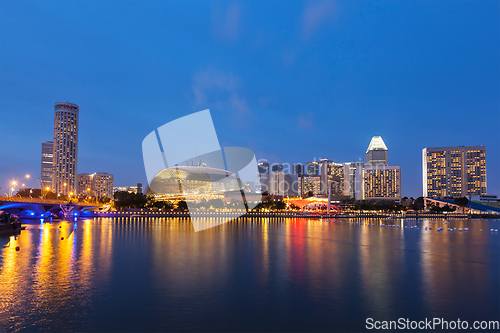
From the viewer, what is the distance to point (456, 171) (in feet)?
632

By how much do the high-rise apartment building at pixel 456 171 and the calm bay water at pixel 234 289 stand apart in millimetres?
184709

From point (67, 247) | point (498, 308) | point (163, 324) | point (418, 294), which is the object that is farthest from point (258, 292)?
point (67, 247)

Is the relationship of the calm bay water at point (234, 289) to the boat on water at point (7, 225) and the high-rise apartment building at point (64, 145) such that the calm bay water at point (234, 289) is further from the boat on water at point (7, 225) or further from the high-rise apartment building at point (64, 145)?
the high-rise apartment building at point (64, 145)

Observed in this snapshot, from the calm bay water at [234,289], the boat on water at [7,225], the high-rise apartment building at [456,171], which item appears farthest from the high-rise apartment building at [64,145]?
the high-rise apartment building at [456,171]

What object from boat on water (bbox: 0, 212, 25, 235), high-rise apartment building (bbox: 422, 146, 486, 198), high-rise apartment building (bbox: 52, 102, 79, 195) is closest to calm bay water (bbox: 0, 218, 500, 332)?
boat on water (bbox: 0, 212, 25, 235)

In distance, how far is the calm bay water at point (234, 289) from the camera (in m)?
12.8

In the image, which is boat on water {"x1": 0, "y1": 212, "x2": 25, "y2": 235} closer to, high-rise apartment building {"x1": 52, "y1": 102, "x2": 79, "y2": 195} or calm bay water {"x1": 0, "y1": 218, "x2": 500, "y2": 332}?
calm bay water {"x1": 0, "y1": 218, "x2": 500, "y2": 332}

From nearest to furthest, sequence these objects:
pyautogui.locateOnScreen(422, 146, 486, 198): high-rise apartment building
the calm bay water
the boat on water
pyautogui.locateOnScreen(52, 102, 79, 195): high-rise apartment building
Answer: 1. the calm bay water
2. the boat on water
3. pyautogui.locateOnScreen(52, 102, 79, 195): high-rise apartment building
4. pyautogui.locateOnScreen(422, 146, 486, 198): high-rise apartment building

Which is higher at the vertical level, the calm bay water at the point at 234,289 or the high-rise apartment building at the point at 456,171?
the high-rise apartment building at the point at 456,171

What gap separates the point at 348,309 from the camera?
14273 millimetres

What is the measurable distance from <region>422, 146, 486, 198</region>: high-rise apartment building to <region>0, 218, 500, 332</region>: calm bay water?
606ft

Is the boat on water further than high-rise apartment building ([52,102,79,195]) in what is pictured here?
No

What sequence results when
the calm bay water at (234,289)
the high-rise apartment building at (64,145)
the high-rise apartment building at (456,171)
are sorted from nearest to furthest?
the calm bay water at (234,289)
the high-rise apartment building at (64,145)
the high-rise apartment building at (456,171)

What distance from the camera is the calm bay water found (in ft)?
42.0
